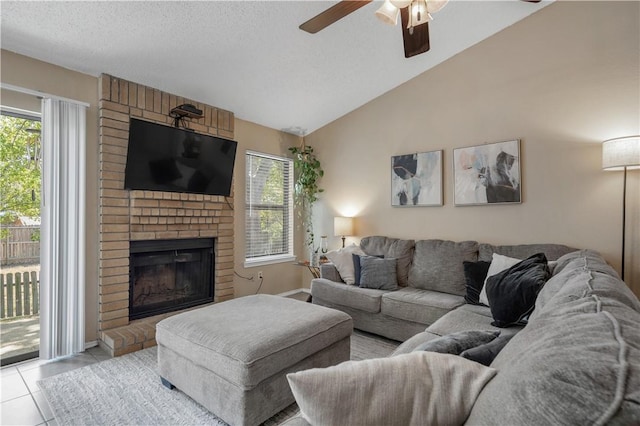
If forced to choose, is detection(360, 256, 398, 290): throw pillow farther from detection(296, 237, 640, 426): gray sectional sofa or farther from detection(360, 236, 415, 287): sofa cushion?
detection(296, 237, 640, 426): gray sectional sofa

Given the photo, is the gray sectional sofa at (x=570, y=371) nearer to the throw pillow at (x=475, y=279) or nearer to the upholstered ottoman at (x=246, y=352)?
the upholstered ottoman at (x=246, y=352)

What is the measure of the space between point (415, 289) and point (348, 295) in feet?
2.31

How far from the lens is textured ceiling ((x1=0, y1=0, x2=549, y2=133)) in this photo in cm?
234

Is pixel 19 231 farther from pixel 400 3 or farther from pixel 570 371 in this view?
pixel 570 371

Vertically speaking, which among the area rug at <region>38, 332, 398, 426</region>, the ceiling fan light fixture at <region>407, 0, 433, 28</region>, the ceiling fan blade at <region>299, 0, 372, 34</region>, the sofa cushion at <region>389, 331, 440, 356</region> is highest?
the ceiling fan blade at <region>299, 0, 372, 34</region>

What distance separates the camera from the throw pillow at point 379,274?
10.6ft

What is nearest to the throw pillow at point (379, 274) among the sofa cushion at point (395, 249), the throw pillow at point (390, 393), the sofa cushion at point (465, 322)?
the sofa cushion at point (395, 249)

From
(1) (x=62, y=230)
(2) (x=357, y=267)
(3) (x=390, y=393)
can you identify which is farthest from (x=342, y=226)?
(3) (x=390, y=393)

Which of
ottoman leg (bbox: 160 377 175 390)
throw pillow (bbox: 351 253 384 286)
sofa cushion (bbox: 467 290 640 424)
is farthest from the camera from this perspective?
throw pillow (bbox: 351 253 384 286)

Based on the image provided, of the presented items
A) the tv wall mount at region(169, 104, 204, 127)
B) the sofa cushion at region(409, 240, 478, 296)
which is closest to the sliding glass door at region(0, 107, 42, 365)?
the tv wall mount at region(169, 104, 204, 127)

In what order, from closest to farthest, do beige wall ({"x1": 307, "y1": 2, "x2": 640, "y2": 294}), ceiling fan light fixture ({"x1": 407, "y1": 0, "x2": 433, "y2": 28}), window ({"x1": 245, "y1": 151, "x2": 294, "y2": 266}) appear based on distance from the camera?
ceiling fan light fixture ({"x1": 407, "y1": 0, "x2": 433, "y2": 28}) < beige wall ({"x1": 307, "y1": 2, "x2": 640, "y2": 294}) < window ({"x1": 245, "y1": 151, "x2": 294, "y2": 266})

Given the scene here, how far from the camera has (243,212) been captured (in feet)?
13.8

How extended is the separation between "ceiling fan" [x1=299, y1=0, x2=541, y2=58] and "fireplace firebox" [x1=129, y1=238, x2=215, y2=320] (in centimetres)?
257

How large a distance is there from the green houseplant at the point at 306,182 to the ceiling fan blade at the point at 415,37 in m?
2.56
